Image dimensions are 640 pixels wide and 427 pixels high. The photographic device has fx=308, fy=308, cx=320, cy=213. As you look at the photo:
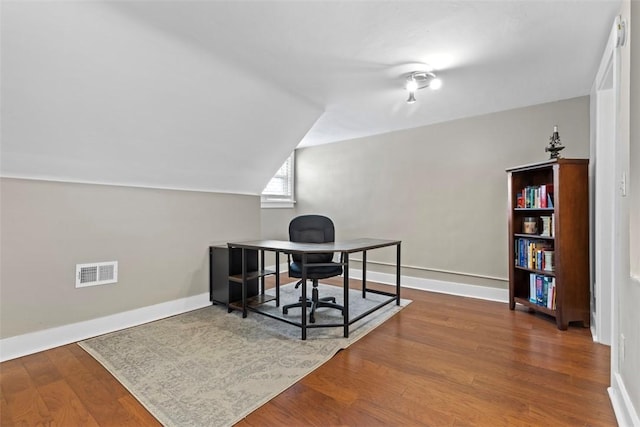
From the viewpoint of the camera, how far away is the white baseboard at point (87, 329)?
2.18m

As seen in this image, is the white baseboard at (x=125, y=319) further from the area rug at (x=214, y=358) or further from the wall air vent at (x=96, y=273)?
the wall air vent at (x=96, y=273)

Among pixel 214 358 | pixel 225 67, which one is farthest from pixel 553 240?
pixel 225 67

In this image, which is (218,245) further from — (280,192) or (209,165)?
(280,192)

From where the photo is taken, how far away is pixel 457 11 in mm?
1766

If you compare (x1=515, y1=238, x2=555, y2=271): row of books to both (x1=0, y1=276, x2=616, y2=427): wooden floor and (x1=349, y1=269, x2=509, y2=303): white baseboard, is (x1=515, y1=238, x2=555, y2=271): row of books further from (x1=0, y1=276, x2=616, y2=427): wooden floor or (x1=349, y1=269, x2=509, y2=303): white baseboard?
(x1=0, y1=276, x2=616, y2=427): wooden floor

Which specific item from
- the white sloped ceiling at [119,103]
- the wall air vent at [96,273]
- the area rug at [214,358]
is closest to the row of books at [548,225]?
the area rug at [214,358]

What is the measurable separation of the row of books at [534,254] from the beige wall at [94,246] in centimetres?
329

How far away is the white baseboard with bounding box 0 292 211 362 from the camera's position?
7.16 feet

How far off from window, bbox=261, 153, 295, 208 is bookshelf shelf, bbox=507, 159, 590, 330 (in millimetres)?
3281

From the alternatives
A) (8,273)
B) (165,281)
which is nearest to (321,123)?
(165,281)

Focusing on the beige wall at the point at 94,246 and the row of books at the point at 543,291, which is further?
the row of books at the point at 543,291

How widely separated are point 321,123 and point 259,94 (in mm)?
1382

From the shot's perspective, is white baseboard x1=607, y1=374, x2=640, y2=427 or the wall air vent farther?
the wall air vent

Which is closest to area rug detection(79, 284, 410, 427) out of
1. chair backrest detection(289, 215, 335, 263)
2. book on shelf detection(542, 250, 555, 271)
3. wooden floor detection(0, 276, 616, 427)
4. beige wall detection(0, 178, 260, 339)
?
wooden floor detection(0, 276, 616, 427)
